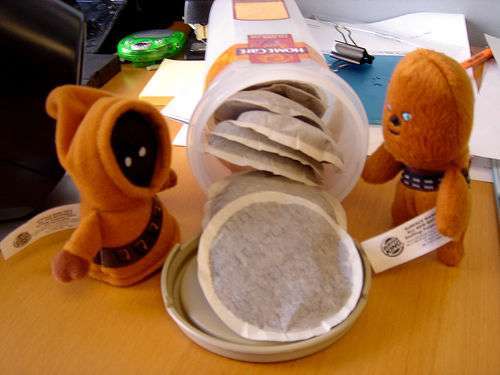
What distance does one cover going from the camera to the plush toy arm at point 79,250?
347 mm

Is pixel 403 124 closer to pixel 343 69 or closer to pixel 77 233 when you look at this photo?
pixel 77 233

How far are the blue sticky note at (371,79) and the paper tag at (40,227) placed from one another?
415 mm

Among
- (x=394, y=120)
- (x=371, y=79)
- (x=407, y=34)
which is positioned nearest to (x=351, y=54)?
(x=371, y=79)

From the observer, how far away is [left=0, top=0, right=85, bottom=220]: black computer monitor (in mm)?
401

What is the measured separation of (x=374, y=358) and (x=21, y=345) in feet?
0.93

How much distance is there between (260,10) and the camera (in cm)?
62

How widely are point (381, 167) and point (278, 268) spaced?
16 centimetres

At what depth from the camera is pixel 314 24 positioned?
0.93m

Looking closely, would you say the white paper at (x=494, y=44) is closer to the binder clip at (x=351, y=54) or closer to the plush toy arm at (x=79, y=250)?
the binder clip at (x=351, y=54)

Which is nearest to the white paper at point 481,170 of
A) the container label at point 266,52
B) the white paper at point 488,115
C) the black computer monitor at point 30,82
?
the white paper at point 488,115

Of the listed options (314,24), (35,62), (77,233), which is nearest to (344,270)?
(77,233)

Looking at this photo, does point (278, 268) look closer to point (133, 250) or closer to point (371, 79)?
point (133, 250)

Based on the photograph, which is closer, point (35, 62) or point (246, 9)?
point (35, 62)

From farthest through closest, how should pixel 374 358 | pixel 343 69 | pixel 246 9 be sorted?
pixel 343 69 → pixel 246 9 → pixel 374 358
